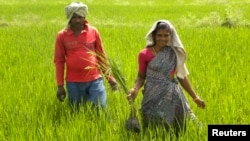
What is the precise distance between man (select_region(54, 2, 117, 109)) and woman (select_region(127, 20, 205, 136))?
0.63 m

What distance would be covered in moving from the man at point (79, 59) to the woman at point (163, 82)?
2.07ft

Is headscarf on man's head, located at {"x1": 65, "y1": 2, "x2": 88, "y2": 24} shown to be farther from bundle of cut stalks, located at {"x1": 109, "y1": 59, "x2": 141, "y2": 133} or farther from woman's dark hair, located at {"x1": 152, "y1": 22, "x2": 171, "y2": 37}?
Result: woman's dark hair, located at {"x1": 152, "y1": 22, "x2": 171, "y2": 37}

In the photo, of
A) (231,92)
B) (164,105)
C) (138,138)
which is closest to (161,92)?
(164,105)

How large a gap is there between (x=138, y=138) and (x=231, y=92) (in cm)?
136

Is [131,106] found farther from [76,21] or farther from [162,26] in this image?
[76,21]

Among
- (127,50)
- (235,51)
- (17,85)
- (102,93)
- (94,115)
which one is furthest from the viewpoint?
(127,50)

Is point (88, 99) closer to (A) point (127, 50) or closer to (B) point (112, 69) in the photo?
(B) point (112, 69)

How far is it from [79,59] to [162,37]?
94 centimetres

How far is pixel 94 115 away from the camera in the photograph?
3.22 metres

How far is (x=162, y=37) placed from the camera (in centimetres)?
277

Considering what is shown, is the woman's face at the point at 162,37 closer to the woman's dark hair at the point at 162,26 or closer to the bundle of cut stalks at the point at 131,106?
the woman's dark hair at the point at 162,26

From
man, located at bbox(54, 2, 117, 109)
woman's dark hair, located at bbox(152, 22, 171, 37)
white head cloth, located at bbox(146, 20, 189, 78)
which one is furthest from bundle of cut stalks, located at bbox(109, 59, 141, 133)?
man, located at bbox(54, 2, 117, 109)

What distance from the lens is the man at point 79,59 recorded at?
3.42 m

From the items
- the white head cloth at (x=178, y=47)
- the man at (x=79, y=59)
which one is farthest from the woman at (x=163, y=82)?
the man at (x=79, y=59)
